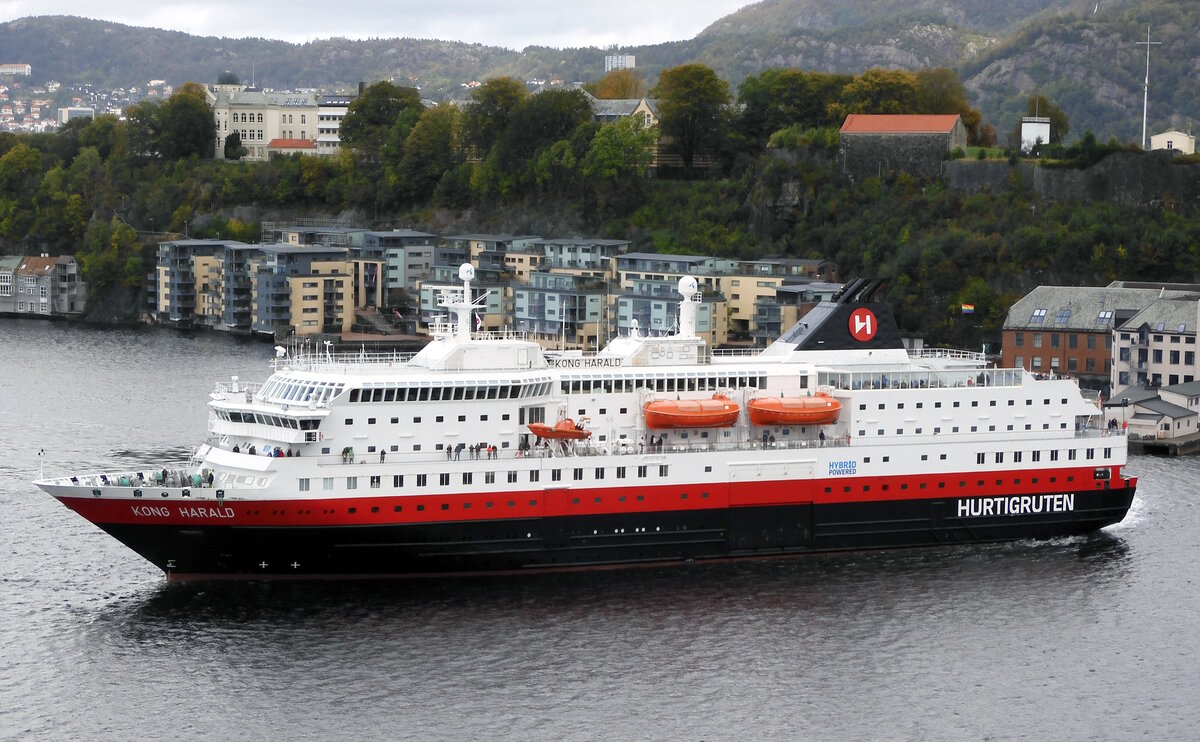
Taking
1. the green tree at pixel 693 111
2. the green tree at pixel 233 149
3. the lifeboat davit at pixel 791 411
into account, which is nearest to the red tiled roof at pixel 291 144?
the green tree at pixel 233 149

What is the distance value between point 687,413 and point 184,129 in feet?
269

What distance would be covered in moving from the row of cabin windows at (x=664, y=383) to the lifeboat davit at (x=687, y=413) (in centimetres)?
73

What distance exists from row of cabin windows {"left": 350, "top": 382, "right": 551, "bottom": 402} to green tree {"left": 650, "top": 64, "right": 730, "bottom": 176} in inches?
2284

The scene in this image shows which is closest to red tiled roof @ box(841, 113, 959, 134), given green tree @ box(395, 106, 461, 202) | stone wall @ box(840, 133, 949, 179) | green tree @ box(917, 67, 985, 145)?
stone wall @ box(840, 133, 949, 179)

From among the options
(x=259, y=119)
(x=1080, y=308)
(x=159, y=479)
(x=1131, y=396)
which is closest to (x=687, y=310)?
(x=159, y=479)

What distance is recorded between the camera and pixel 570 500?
34.6m

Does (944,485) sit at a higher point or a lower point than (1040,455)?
lower

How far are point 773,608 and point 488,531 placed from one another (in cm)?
590

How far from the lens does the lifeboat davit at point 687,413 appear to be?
3538 cm

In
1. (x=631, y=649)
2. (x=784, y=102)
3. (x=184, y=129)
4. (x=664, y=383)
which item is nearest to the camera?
(x=631, y=649)

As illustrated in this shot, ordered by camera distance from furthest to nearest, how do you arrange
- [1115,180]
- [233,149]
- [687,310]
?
[233,149] < [1115,180] < [687,310]

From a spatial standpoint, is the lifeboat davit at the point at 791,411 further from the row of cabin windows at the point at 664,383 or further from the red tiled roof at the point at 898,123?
the red tiled roof at the point at 898,123

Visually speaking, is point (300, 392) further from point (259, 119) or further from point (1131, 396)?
point (259, 119)

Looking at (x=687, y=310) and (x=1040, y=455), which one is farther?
(x=687, y=310)
